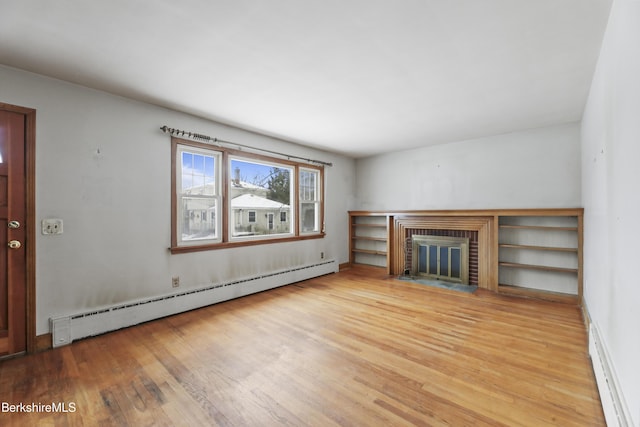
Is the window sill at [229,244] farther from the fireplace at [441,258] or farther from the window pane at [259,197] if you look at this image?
the fireplace at [441,258]

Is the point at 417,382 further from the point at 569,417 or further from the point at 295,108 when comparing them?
the point at 295,108

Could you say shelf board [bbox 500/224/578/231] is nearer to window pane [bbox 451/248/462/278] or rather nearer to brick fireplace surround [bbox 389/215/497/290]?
brick fireplace surround [bbox 389/215/497/290]

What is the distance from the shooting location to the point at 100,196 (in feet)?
9.14

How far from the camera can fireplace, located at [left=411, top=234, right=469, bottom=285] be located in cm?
461

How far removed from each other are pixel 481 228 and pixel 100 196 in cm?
509

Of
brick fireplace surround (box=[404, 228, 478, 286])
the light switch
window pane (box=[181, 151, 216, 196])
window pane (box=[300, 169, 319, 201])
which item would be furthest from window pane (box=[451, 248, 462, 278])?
the light switch

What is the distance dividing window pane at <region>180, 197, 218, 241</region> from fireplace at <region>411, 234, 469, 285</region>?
140 inches

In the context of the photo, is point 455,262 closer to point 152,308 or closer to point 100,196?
point 152,308

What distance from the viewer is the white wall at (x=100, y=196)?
2.47m

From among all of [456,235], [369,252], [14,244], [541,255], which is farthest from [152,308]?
[541,255]

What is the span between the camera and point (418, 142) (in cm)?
481

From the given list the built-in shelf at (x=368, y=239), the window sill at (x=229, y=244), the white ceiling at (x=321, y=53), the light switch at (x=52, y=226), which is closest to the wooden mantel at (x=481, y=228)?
the built-in shelf at (x=368, y=239)

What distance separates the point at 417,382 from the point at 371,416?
508 millimetres

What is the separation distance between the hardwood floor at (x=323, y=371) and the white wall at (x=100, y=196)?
496mm
